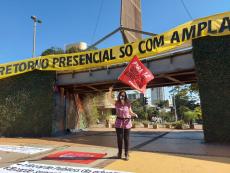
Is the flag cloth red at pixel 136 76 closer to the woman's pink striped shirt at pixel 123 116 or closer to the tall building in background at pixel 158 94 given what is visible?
the woman's pink striped shirt at pixel 123 116

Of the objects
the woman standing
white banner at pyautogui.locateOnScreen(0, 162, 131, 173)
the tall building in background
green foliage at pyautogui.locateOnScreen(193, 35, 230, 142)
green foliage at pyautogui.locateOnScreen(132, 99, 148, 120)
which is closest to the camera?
white banner at pyautogui.locateOnScreen(0, 162, 131, 173)

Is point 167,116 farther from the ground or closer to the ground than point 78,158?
farther from the ground

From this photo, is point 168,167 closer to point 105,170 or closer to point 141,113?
point 105,170

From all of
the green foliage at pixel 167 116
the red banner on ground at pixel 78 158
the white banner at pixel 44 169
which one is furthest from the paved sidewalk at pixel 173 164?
the green foliage at pixel 167 116

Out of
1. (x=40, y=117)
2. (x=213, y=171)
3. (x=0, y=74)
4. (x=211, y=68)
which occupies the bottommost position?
(x=213, y=171)

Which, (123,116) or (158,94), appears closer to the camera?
(123,116)

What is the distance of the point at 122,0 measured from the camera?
912 inches

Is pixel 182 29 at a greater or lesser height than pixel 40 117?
greater

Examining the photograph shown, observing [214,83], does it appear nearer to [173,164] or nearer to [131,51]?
[131,51]

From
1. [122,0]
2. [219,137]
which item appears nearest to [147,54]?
[219,137]

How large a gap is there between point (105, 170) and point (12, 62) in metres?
11.4

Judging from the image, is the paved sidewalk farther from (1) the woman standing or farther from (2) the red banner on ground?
(2) the red banner on ground

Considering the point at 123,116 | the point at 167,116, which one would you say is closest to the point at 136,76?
the point at 123,116

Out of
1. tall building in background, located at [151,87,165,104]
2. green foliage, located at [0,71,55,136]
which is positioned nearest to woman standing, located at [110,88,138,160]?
green foliage, located at [0,71,55,136]
